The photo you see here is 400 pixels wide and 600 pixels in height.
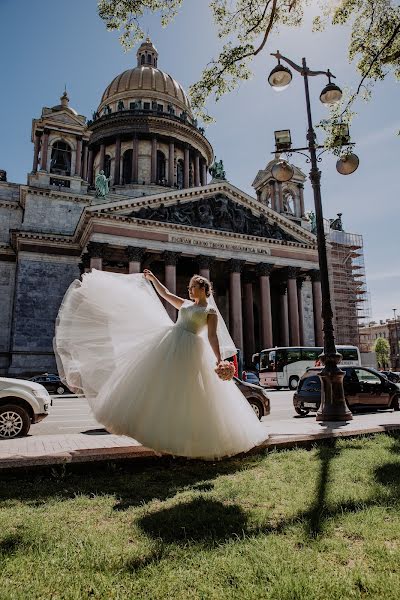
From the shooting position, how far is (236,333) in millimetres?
35094

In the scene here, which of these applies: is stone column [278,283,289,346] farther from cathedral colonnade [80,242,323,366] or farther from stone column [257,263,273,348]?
stone column [257,263,273,348]

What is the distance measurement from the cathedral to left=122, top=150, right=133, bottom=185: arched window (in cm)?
323

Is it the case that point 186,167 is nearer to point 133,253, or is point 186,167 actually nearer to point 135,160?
point 135,160

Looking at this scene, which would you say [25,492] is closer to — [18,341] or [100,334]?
[100,334]

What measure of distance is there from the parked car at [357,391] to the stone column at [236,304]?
1941 cm

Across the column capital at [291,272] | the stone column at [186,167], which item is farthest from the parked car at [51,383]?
the stone column at [186,167]

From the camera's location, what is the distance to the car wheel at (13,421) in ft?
28.9

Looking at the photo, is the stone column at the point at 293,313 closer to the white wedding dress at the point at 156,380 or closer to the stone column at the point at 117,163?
the stone column at the point at 117,163

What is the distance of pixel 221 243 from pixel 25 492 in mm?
33356

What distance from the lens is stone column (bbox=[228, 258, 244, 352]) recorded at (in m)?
35.1

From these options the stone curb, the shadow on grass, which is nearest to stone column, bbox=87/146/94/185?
the stone curb

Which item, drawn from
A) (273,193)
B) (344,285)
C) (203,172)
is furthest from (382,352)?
(203,172)

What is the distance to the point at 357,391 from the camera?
14453mm

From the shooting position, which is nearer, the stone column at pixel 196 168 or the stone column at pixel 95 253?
the stone column at pixel 95 253
